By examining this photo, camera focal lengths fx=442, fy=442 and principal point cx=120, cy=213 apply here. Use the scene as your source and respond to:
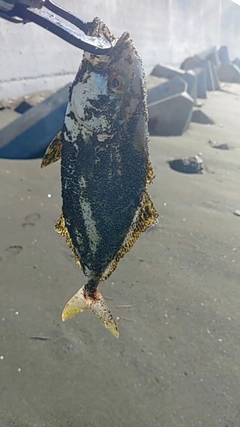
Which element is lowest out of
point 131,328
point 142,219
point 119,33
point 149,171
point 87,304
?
point 131,328

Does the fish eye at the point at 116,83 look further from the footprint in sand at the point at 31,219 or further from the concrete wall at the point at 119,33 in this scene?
the concrete wall at the point at 119,33

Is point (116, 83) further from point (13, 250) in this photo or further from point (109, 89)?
point (13, 250)

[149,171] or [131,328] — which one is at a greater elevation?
[149,171]

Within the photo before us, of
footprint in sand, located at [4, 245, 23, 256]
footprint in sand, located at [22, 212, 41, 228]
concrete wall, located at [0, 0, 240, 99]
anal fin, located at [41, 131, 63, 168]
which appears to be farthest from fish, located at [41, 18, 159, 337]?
concrete wall, located at [0, 0, 240, 99]

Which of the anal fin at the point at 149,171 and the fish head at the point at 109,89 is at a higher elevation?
the fish head at the point at 109,89

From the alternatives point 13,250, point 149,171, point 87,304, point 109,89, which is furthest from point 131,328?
point 109,89

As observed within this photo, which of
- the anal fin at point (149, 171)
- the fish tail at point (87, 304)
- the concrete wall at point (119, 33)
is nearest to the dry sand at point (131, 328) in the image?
the fish tail at point (87, 304)

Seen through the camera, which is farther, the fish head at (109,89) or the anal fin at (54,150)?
the anal fin at (54,150)
